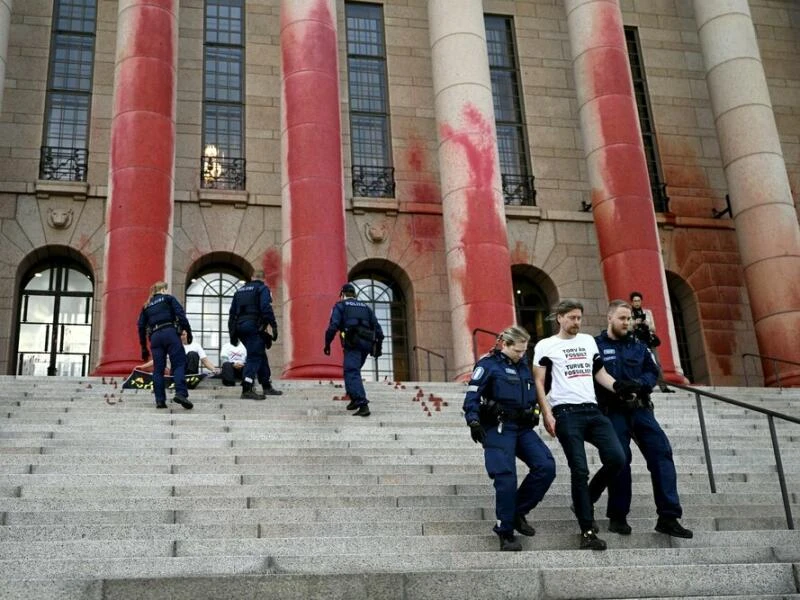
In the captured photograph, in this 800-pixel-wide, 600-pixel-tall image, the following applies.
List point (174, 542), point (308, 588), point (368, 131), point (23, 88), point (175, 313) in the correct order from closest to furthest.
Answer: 1. point (308, 588)
2. point (174, 542)
3. point (175, 313)
4. point (23, 88)
5. point (368, 131)

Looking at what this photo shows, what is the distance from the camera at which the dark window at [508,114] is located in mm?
23031

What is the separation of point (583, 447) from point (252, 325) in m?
6.29

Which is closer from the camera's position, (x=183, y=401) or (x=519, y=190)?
(x=183, y=401)

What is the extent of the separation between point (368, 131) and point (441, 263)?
12.6ft

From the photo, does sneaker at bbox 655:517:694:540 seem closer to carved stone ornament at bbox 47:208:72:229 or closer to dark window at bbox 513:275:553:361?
dark window at bbox 513:275:553:361

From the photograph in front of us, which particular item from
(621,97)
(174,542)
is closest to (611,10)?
(621,97)

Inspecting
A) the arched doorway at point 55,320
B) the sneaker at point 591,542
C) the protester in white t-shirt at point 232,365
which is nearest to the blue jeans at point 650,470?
the sneaker at point 591,542

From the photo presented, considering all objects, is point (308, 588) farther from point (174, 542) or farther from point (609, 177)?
point (609, 177)

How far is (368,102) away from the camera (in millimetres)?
23000

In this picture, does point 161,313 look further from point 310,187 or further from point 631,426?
point 631,426

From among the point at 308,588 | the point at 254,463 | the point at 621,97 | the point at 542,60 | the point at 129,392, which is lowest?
the point at 308,588

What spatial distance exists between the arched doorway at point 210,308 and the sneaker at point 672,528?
1468 centimetres

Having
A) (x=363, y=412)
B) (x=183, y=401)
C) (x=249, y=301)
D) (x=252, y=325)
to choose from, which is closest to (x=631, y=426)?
(x=363, y=412)

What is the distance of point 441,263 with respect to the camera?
853 inches
